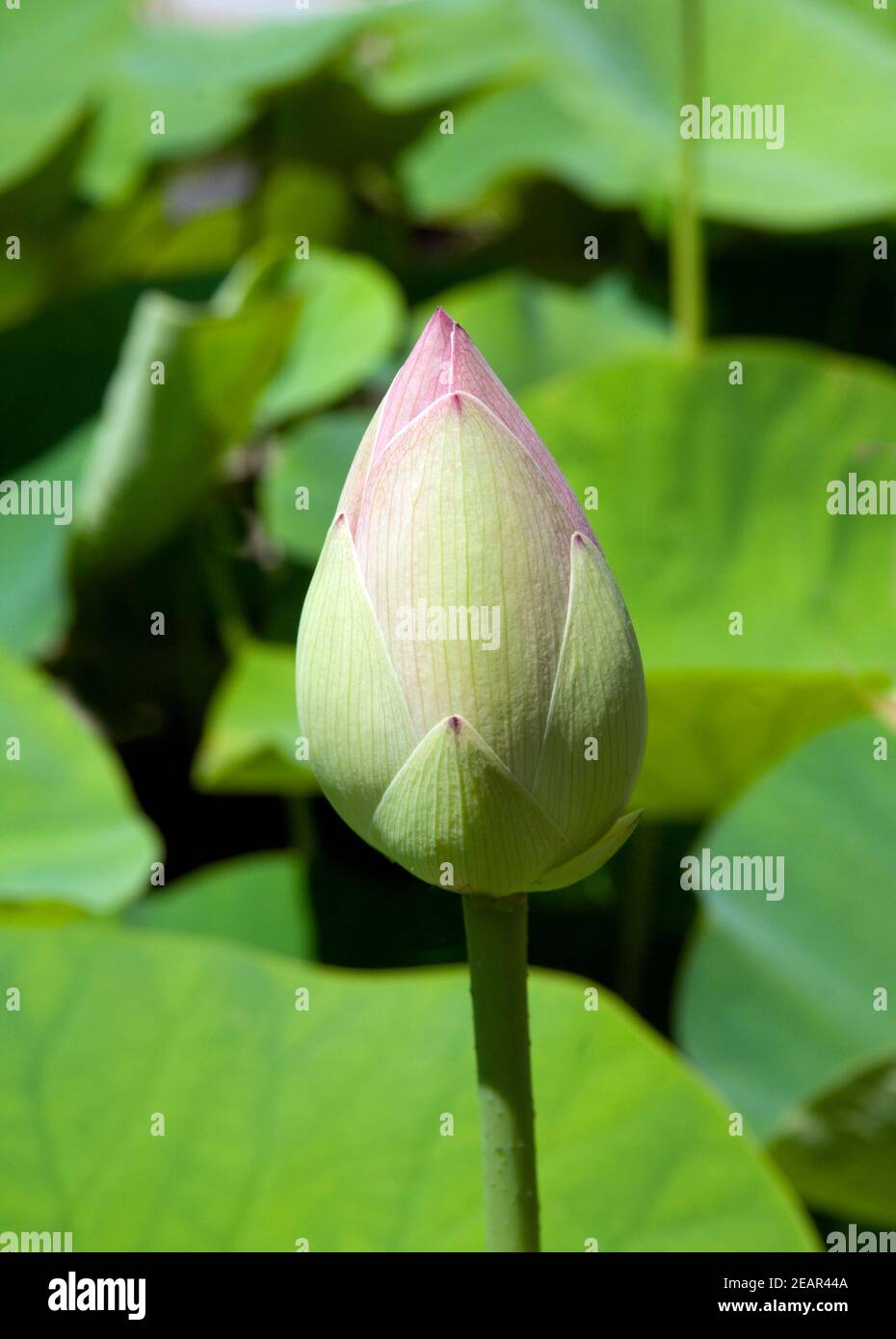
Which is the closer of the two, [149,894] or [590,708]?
[590,708]

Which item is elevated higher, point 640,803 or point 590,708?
point 640,803

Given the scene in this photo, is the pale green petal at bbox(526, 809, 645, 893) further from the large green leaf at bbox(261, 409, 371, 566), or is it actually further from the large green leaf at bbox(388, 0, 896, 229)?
the large green leaf at bbox(388, 0, 896, 229)

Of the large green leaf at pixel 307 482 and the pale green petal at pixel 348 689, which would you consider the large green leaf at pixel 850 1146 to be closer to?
the pale green petal at pixel 348 689

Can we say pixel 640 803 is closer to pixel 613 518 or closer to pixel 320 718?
pixel 613 518
